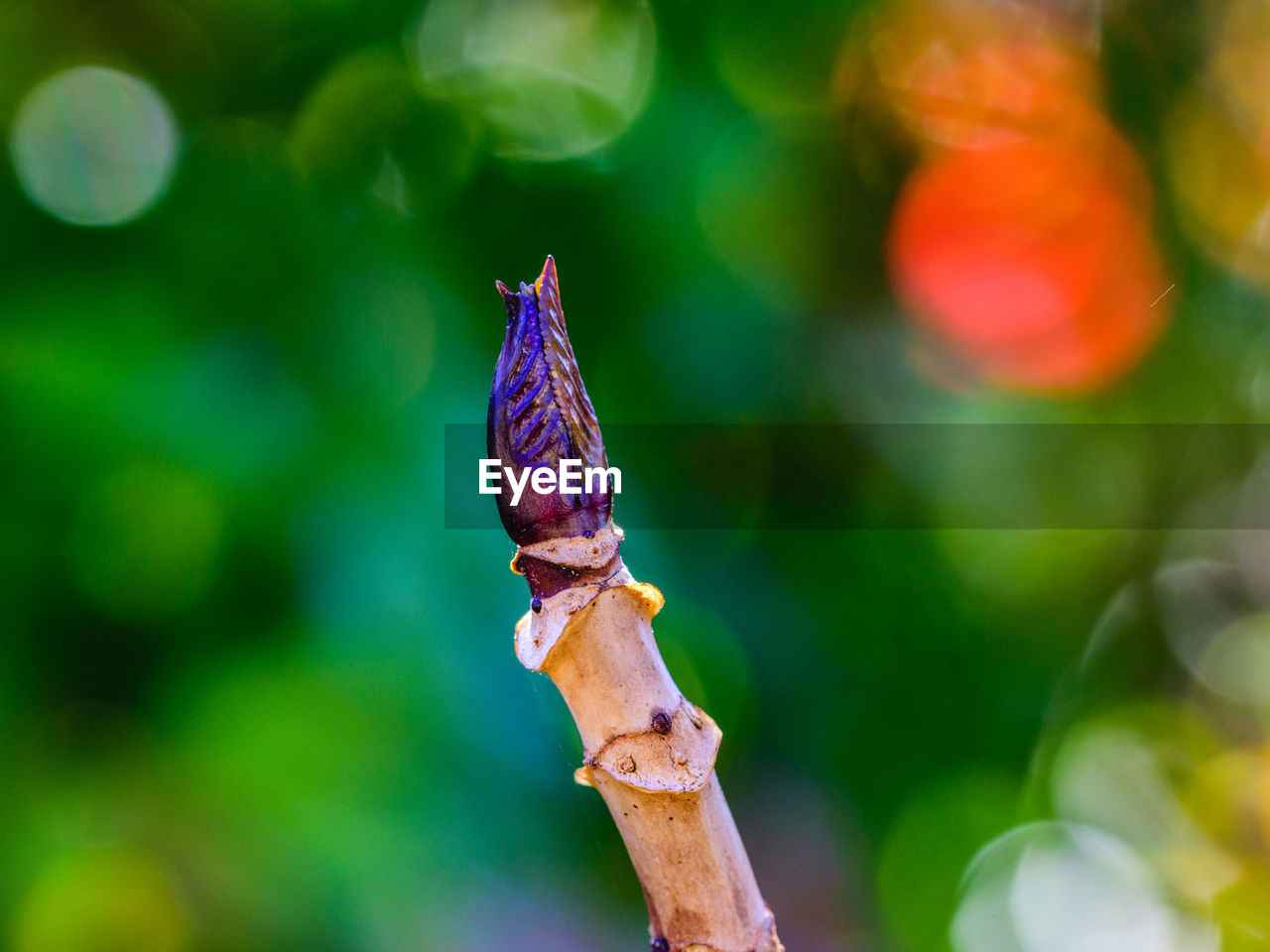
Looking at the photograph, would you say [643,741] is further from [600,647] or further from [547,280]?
[547,280]

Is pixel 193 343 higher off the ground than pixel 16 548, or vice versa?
pixel 193 343

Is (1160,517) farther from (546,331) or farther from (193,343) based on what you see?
(193,343)

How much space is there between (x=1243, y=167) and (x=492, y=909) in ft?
3.75

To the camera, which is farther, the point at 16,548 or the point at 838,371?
the point at 838,371

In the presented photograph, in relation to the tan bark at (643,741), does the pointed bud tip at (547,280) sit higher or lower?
higher

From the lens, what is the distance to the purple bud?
23 centimetres

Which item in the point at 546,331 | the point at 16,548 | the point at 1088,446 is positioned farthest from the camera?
the point at 1088,446

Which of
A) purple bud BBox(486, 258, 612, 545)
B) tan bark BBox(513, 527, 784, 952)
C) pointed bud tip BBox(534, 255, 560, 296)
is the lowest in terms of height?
tan bark BBox(513, 527, 784, 952)

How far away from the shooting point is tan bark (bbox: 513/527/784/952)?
0.80 ft

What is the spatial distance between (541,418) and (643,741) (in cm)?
10

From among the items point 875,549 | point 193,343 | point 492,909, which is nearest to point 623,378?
→ point 875,549

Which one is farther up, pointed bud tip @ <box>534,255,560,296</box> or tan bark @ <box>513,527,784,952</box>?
pointed bud tip @ <box>534,255,560,296</box>

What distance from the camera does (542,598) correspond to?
0.25 metres

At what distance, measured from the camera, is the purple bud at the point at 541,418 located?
0.23 metres
